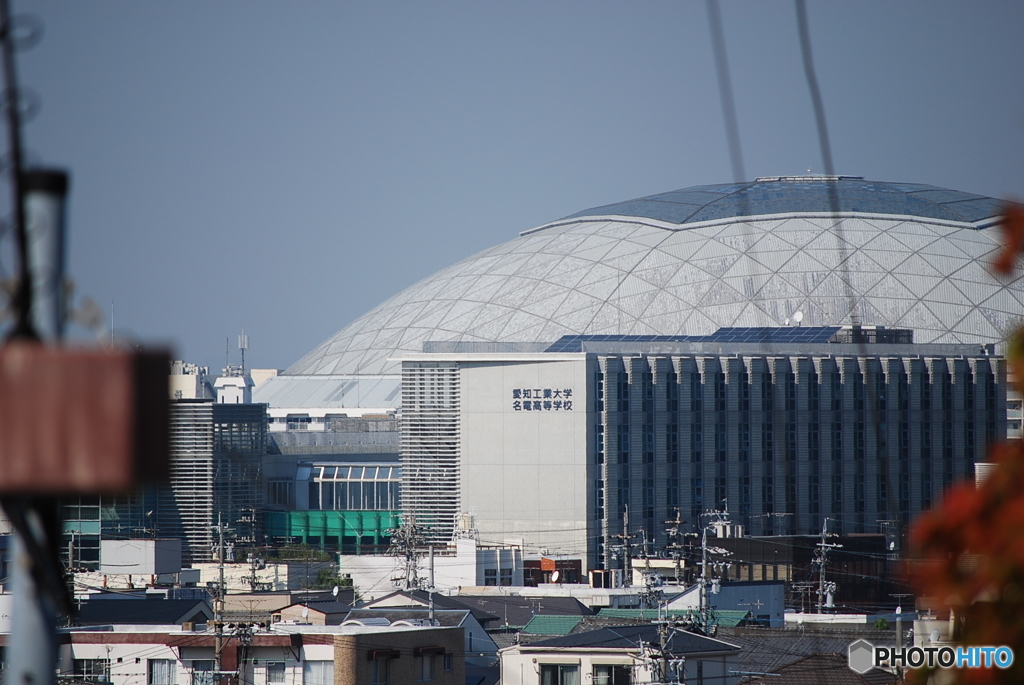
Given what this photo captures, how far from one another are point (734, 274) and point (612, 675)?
75.2 m

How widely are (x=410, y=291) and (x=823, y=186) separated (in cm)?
3369

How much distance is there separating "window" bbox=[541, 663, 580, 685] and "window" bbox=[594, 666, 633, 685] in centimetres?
45

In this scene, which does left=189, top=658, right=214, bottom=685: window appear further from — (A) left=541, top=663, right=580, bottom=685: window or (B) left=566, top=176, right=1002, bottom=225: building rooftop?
(B) left=566, top=176, right=1002, bottom=225: building rooftop

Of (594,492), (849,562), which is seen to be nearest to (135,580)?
(849,562)

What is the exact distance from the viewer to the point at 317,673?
27531 mm

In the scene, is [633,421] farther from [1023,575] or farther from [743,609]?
[1023,575]

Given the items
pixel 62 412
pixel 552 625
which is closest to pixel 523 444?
pixel 552 625

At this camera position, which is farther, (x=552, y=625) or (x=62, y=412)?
(x=552, y=625)

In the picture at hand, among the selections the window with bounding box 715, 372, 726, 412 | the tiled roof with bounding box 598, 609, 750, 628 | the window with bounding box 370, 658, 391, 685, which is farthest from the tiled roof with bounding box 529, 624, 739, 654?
the window with bounding box 715, 372, 726, 412

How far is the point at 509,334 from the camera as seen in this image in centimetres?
10588

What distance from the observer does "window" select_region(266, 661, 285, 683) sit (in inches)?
1091

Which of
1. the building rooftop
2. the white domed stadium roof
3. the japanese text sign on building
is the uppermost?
the building rooftop

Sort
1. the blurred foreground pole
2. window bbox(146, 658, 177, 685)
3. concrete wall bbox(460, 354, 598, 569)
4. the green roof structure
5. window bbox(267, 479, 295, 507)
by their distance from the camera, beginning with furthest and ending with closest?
window bbox(267, 479, 295, 507), concrete wall bbox(460, 354, 598, 569), the green roof structure, window bbox(146, 658, 177, 685), the blurred foreground pole

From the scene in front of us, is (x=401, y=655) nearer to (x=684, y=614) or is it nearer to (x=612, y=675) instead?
(x=612, y=675)
